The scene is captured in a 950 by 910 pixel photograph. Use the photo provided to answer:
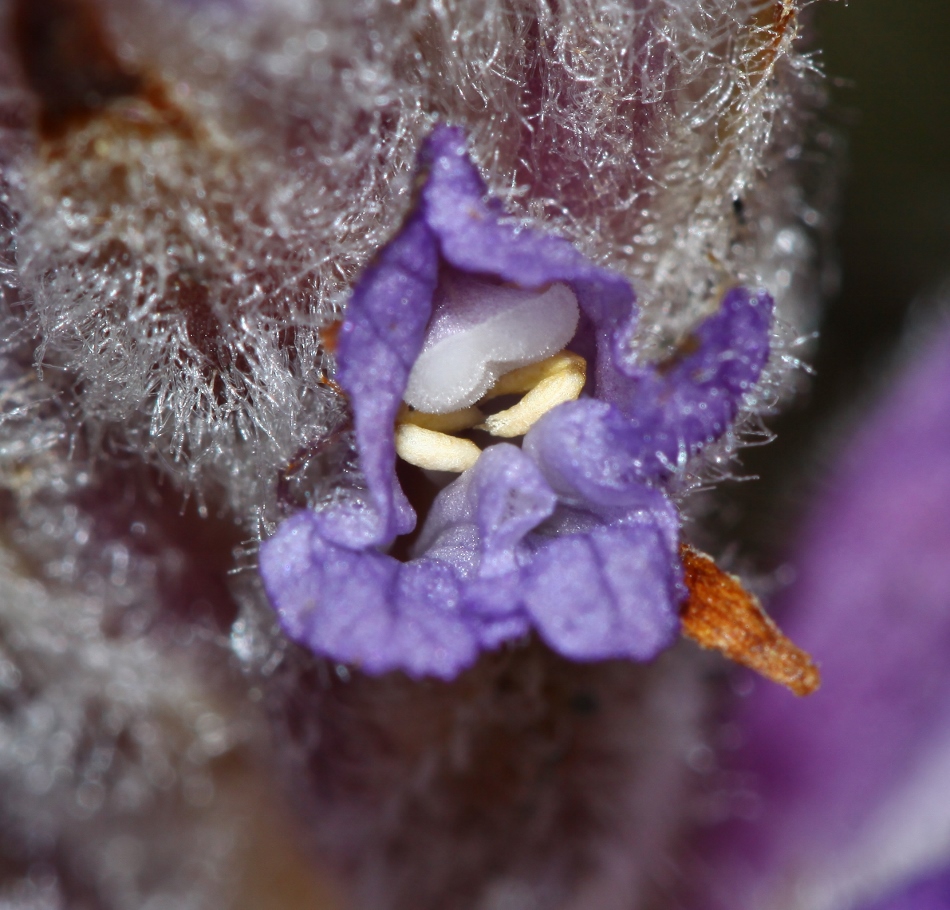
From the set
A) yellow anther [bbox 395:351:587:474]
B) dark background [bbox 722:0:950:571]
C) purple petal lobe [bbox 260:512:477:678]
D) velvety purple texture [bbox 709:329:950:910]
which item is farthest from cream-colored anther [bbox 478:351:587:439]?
dark background [bbox 722:0:950:571]

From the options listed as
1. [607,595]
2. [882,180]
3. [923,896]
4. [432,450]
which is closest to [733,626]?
[607,595]

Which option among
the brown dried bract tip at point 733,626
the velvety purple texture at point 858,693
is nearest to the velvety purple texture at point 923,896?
the velvety purple texture at point 858,693

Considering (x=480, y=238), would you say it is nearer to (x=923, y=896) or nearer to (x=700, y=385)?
(x=700, y=385)

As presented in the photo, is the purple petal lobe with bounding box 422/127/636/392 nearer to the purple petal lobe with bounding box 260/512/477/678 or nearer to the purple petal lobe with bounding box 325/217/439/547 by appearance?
the purple petal lobe with bounding box 325/217/439/547

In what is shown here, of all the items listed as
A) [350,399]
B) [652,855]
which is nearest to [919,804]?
[652,855]

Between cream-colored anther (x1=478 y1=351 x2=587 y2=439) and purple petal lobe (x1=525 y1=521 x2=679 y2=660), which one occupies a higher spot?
cream-colored anther (x1=478 y1=351 x2=587 y2=439)

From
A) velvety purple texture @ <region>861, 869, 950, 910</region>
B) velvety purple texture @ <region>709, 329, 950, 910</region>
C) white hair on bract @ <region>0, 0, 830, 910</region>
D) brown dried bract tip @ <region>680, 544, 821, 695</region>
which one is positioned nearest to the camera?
white hair on bract @ <region>0, 0, 830, 910</region>
